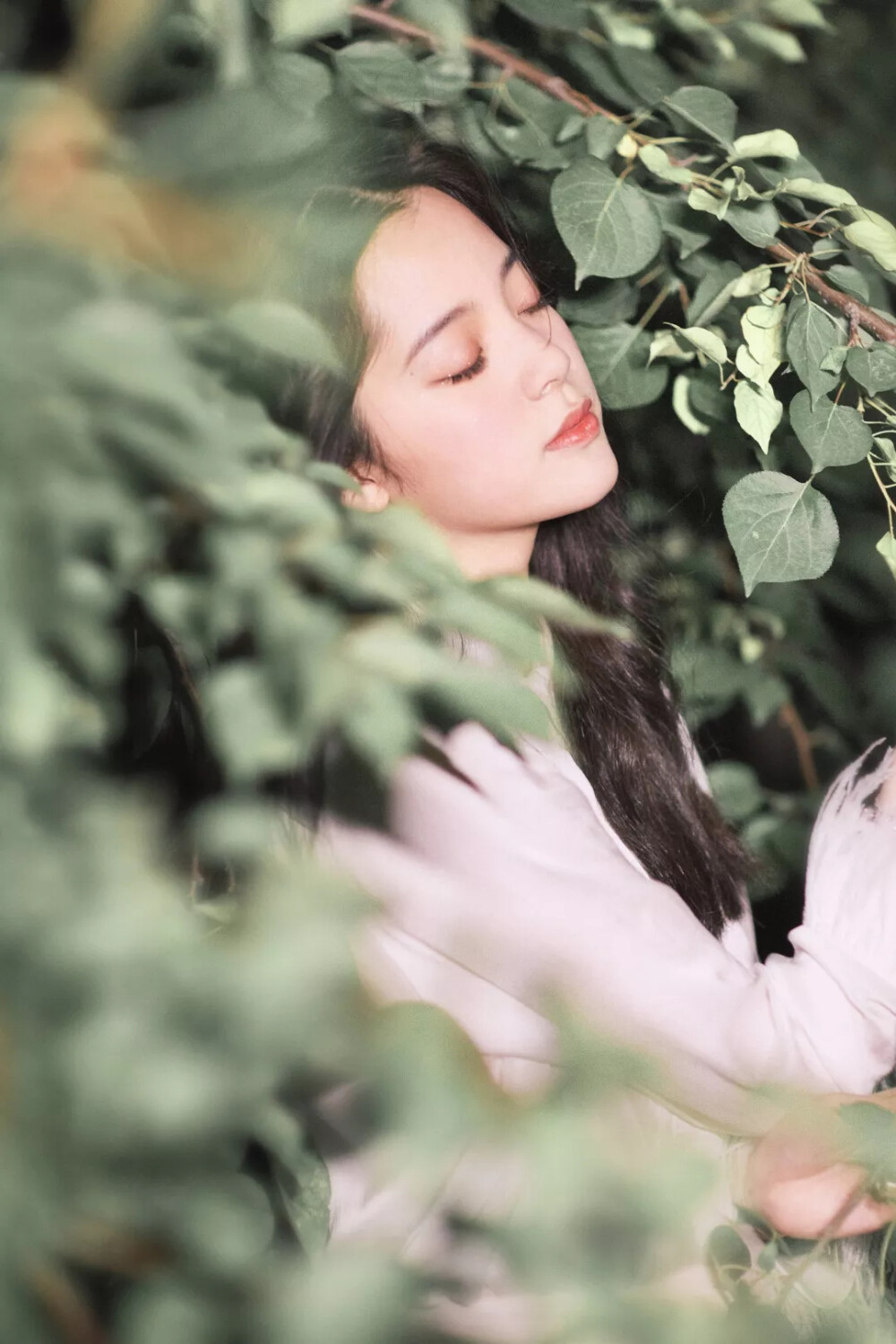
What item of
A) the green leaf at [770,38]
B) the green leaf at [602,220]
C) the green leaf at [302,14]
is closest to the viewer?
the green leaf at [302,14]

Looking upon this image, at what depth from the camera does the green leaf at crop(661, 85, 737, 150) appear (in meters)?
0.86

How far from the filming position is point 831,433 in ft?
2.65

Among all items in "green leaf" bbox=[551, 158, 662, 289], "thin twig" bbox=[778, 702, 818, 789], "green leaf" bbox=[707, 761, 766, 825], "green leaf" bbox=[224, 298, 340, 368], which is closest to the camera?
"green leaf" bbox=[224, 298, 340, 368]

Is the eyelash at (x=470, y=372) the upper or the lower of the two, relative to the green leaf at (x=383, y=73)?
lower

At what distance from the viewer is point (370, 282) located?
860 mm

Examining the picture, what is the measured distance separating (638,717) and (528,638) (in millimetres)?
726

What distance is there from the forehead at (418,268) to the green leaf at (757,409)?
202 millimetres

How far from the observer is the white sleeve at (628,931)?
832mm

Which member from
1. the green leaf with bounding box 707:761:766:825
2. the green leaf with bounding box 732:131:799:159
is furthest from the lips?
the green leaf with bounding box 707:761:766:825

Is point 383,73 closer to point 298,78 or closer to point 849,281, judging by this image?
point 298,78

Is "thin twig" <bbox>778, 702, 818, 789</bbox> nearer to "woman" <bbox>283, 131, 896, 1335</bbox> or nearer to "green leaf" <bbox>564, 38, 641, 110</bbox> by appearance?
"woman" <bbox>283, 131, 896, 1335</bbox>

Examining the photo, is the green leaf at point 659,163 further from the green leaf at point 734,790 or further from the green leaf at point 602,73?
the green leaf at point 734,790

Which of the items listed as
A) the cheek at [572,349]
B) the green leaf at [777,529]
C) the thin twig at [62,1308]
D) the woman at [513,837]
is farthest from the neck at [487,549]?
the thin twig at [62,1308]

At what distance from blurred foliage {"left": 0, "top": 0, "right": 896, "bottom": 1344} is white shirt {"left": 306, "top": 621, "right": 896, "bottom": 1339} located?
7cm
